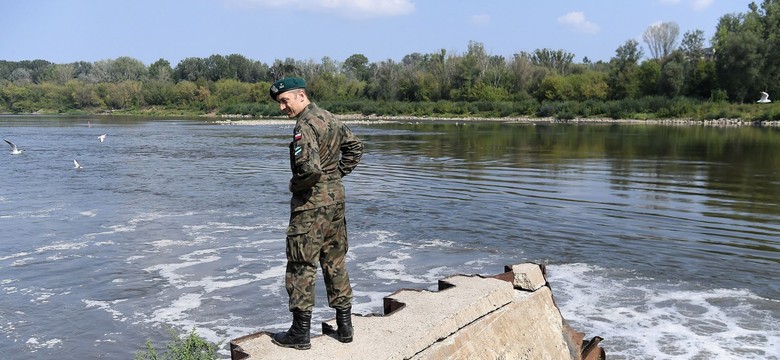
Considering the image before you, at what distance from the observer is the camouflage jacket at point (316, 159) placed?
4918 mm

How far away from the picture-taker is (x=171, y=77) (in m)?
182

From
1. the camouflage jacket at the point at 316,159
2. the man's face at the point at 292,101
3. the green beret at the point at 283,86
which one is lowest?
the camouflage jacket at the point at 316,159

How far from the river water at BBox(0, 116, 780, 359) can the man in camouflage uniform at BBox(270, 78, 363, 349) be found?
289 centimetres

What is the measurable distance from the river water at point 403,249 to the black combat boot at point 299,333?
2.77 m

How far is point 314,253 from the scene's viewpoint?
16.5 ft

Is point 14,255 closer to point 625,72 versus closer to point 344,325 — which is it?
point 344,325

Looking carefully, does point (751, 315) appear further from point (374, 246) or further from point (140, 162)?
point (140, 162)

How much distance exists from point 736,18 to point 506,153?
262ft

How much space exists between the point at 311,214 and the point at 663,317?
5567mm

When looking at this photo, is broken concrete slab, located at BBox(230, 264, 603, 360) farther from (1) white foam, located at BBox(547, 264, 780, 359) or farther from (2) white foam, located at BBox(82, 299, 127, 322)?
(2) white foam, located at BBox(82, 299, 127, 322)

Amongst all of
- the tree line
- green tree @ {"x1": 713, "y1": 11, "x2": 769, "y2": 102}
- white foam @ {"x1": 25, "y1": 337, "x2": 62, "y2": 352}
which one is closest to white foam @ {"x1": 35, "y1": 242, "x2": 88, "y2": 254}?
white foam @ {"x1": 25, "y1": 337, "x2": 62, "y2": 352}

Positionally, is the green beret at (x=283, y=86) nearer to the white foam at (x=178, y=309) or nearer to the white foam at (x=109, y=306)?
the white foam at (x=178, y=309)

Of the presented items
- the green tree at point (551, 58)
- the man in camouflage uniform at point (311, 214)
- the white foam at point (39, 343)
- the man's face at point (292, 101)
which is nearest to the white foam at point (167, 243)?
the white foam at point (39, 343)

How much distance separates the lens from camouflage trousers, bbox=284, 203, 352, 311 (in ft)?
16.4
